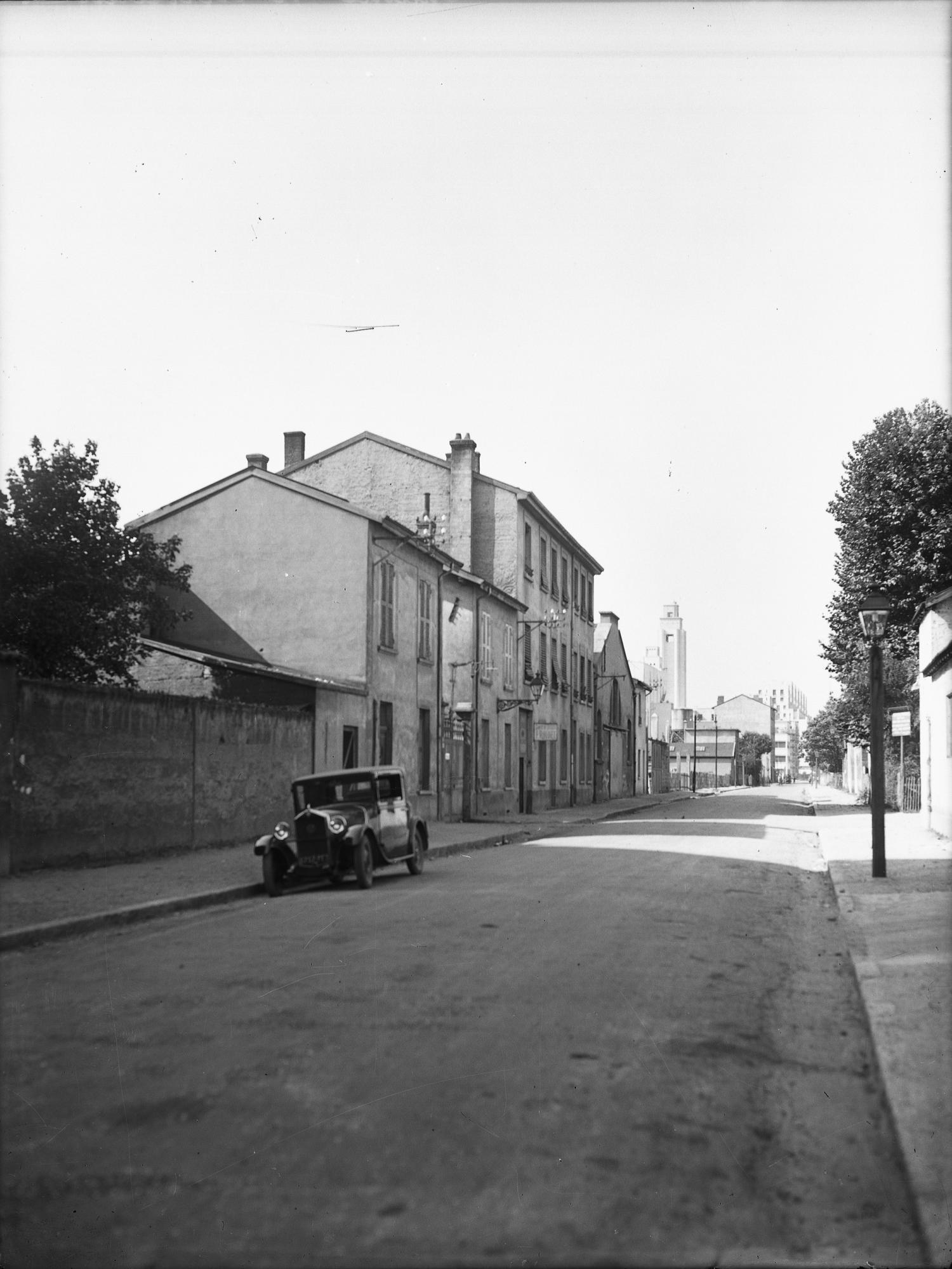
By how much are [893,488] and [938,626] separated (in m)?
11.1

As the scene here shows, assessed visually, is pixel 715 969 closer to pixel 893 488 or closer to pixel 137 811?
pixel 137 811

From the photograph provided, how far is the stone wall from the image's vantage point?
1387 centimetres

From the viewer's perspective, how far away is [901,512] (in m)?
30.9

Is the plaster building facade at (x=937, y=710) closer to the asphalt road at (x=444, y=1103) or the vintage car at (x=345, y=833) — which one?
the vintage car at (x=345, y=833)

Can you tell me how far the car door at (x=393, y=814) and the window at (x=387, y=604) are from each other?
9.69 meters

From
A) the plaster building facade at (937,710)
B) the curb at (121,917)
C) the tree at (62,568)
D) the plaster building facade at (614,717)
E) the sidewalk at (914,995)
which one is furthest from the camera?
the plaster building facade at (614,717)

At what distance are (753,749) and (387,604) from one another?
104 m

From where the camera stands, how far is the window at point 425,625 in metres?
28.0

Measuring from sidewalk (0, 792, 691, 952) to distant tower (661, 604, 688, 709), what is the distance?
14895cm

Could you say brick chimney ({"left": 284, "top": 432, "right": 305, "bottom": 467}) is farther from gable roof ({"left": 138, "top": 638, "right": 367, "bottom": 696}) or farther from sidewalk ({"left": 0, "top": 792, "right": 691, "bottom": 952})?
sidewalk ({"left": 0, "top": 792, "right": 691, "bottom": 952})

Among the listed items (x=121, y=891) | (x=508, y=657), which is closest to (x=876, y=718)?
(x=121, y=891)

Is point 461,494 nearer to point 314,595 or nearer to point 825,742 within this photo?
point 314,595

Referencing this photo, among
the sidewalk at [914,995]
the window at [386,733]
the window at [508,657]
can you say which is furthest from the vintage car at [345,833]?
the window at [508,657]

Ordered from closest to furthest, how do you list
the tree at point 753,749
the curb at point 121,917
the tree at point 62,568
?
the curb at point 121,917 < the tree at point 62,568 < the tree at point 753,749
